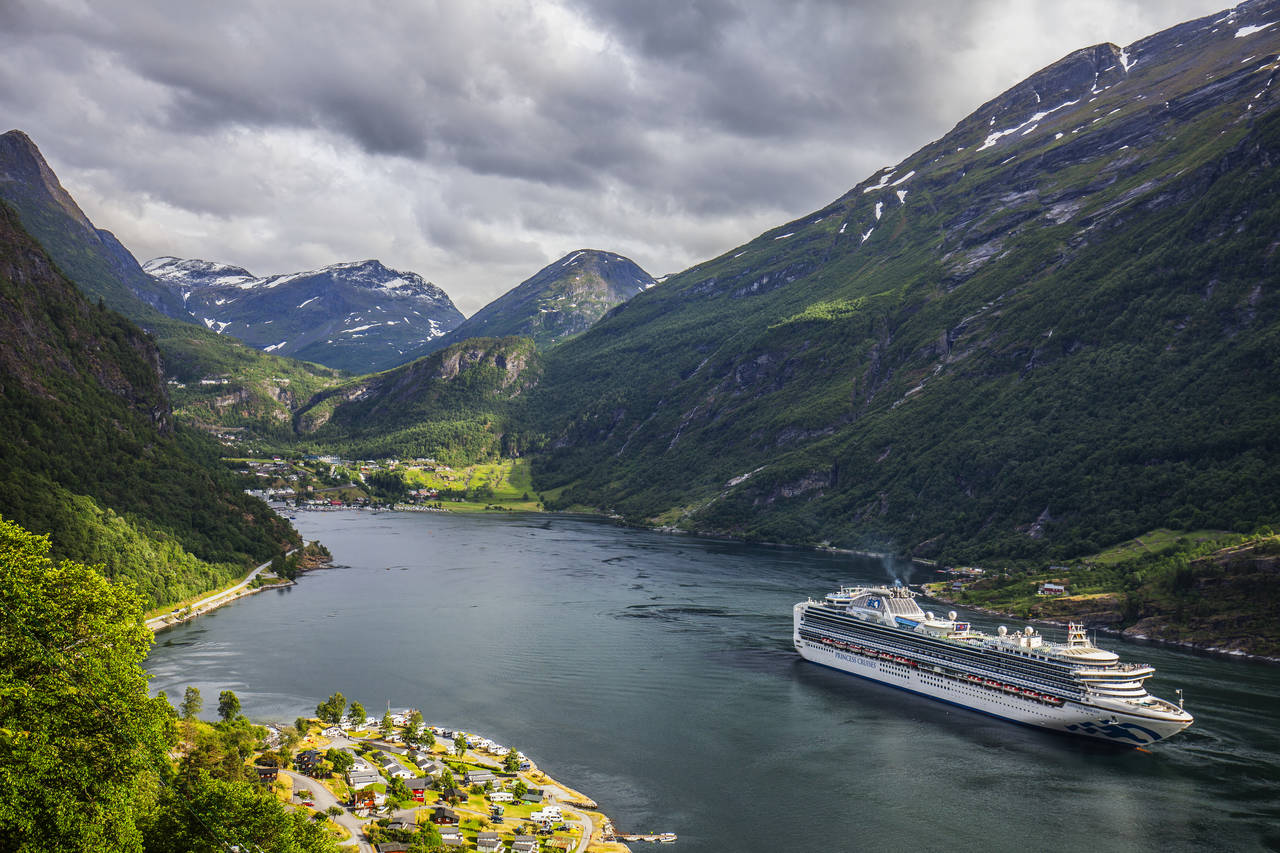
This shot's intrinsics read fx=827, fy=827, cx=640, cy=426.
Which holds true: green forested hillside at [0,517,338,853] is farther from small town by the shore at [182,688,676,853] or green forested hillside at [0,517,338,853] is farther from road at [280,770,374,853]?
road at [280,770,374,853]

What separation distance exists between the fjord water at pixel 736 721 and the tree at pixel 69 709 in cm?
3746

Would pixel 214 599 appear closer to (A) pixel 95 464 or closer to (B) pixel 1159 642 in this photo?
(A) pixel 95 464

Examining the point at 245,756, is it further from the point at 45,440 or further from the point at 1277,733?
the point at 45,440

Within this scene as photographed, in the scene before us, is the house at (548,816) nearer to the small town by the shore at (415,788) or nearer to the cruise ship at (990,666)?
the small town by the shore at (415,788)

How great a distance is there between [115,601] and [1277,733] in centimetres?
9924

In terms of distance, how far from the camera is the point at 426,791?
218 ft

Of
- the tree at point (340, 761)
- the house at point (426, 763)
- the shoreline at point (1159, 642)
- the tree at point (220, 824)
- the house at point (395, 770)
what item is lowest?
the house at point (426, 763)

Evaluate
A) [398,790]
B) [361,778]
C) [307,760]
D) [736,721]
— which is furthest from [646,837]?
[736,721]

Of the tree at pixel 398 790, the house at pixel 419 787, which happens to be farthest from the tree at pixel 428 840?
the house at pixel 419 787

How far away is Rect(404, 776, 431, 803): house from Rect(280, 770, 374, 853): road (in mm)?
5363

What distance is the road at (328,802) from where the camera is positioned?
56.2 m

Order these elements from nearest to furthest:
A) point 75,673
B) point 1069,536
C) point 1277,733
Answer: point 75,673, point 1277,733, point 1069,536

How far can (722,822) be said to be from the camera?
64.2 meters

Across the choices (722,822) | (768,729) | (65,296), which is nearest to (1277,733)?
(768,729)
